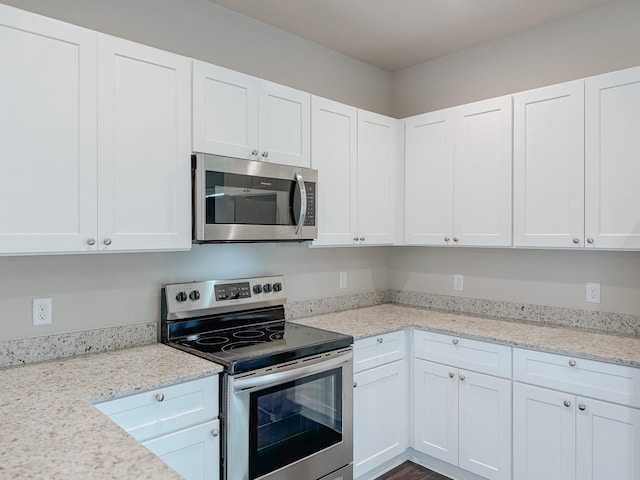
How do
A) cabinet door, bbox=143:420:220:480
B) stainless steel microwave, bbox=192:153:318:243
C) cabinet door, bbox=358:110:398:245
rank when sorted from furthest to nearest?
1. cabinet door, bbox=358:110:398:245
2. stainless steel microwave, bbox=192:153:318:243
3. cabinet door, bbox=143:420:220:480

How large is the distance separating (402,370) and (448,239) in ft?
2.95

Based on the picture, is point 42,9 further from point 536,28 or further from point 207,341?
point 536,28

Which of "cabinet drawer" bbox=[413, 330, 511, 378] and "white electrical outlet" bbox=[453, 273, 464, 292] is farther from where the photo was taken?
"white electrical outlet" bbox=[453, 273, 464, 292]

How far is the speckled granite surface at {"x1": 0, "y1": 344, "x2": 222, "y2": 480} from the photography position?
1022 mm

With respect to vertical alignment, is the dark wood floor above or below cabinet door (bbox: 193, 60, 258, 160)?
below

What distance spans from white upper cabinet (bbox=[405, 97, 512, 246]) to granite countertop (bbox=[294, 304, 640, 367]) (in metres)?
0.51

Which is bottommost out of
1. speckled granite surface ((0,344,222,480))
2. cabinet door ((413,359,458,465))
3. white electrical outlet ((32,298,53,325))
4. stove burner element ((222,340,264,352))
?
cabinet door ((413,359,458,465))

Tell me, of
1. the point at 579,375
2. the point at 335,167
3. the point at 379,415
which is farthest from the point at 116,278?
the point at 579,375

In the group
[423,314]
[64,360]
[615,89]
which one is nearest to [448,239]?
[423,314]

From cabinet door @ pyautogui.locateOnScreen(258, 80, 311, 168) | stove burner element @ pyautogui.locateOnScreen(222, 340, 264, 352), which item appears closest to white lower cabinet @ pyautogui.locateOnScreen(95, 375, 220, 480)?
stove burner element @ pyautogui.locateOnScreen(222, 340, 264, 352)

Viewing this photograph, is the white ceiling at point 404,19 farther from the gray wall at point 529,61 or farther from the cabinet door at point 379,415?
the cabinet door at point 379,415

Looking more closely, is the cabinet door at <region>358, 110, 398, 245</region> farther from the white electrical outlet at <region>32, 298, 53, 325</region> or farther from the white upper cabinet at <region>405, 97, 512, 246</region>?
the white electrical outlet at <region>32, 298, 53, 325</region>

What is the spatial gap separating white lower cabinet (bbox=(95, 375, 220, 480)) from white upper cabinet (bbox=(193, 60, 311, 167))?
1.09 meters

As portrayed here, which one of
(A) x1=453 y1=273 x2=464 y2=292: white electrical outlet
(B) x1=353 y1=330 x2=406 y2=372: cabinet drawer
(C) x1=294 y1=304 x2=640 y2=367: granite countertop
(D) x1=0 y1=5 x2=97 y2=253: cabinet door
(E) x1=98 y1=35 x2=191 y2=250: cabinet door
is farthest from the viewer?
(A) x1=453 y1=273 x2=464 y2=292: white electrical outlet
